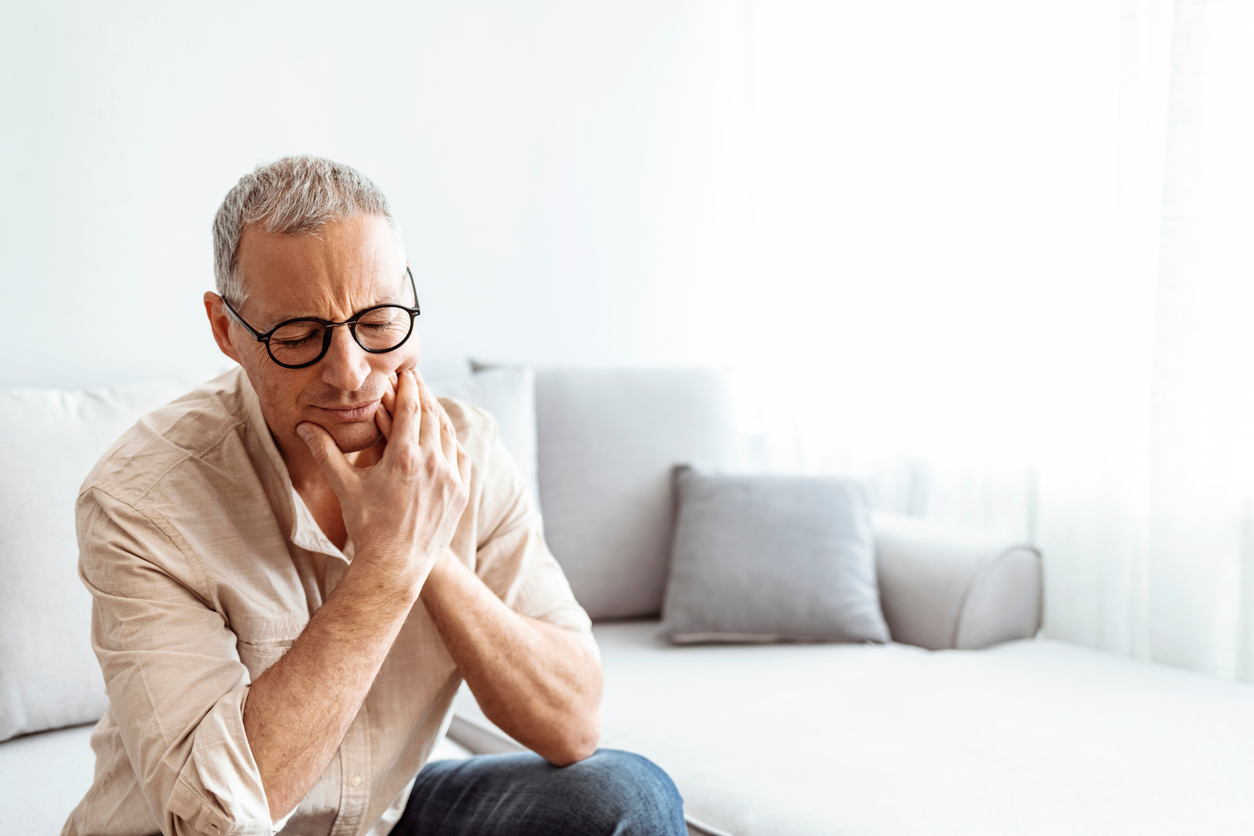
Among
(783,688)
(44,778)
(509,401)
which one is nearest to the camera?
(44,778)

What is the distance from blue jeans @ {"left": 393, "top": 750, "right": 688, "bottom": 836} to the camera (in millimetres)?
1033

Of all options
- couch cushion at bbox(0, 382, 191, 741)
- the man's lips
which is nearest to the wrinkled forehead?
the man's lips

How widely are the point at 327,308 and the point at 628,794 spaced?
638 mm

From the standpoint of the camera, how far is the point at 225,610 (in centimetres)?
100

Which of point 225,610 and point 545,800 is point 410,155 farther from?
point 545,800

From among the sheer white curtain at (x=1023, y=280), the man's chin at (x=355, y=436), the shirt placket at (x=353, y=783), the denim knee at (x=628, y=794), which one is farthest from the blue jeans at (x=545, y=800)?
Result: the sheer white curtain at (x=1023, y=280)

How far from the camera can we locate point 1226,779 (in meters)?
1.26

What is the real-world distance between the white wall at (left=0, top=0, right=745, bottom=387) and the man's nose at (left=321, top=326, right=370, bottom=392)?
1153 millimetres

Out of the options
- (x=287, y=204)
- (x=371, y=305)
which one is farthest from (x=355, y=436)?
(x=287, y=204)

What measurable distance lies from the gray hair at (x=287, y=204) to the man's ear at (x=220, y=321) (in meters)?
0.01

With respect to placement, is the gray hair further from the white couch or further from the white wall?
the white wall

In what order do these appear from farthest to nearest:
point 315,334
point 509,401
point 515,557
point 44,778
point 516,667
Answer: point 509,401 → point 44,778 → point 515,557 → point 516,667 → point 315,334

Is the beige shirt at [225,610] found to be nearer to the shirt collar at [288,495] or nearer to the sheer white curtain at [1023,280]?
the shirt collar at [288,495]

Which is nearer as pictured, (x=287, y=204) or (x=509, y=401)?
(x=287, y=204)
